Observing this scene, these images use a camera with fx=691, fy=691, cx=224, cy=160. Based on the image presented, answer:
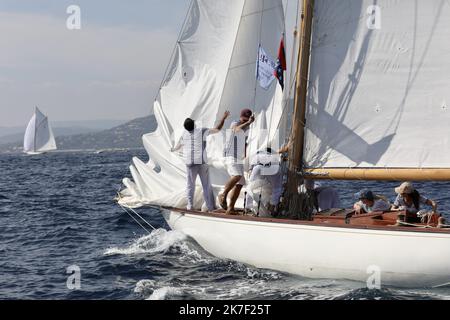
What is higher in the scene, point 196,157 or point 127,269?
point 196,157

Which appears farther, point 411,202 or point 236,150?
point 236,150

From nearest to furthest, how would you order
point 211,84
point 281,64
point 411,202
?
point 411,202, point 281,64, point 211,84

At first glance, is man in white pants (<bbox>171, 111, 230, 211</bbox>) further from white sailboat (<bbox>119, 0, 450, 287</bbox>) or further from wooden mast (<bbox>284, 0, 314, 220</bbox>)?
wooden mast (<bbox>284, 0, 314, 220</bbox>)

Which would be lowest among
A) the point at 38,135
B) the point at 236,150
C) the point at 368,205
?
the point at 368,205

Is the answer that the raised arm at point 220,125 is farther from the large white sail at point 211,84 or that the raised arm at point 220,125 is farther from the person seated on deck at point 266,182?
the person seated on deck at point 266,182

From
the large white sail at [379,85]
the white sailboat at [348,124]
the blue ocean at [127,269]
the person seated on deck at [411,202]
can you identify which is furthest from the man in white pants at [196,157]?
the person seated on deck at [411,202]

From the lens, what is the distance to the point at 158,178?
15336mm

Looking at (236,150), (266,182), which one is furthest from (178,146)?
(266,182)

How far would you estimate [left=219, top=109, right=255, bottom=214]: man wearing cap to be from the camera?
1317cm

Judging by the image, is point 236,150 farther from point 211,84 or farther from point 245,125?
point 211,84

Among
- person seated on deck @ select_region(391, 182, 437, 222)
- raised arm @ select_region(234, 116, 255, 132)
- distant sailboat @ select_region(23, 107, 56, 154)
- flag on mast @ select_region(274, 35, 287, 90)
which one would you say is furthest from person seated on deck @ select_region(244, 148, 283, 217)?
distant sailboat @ select_region(23, 107, 56, 154)

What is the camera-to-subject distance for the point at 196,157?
1370 centimetres

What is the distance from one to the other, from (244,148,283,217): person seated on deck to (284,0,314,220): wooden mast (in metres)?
0.24

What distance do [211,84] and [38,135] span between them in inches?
3789
